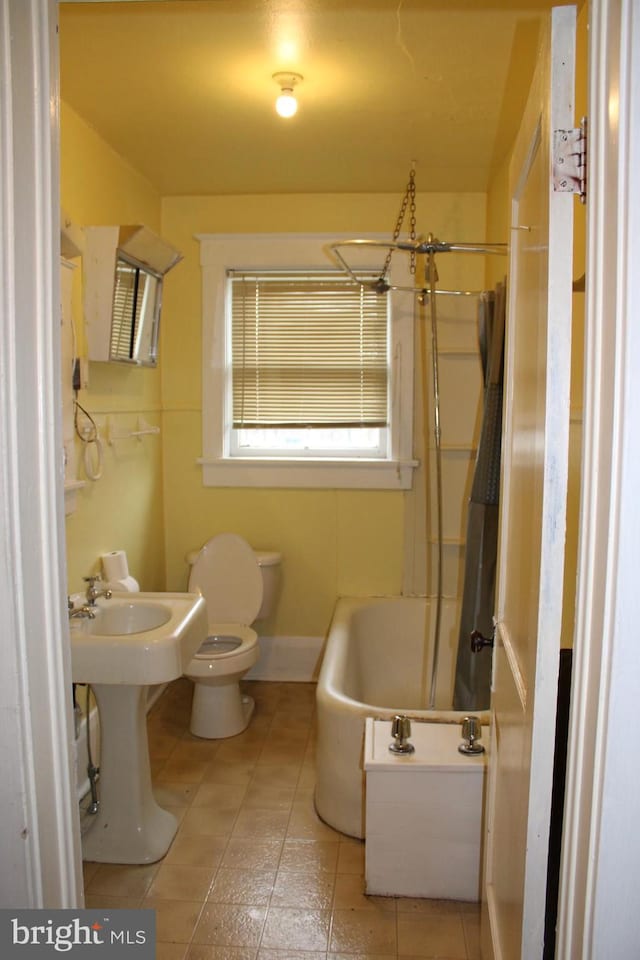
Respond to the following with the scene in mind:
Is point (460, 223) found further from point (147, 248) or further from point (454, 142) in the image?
point (147, 248)

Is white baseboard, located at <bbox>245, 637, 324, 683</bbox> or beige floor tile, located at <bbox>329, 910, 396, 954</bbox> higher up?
white baseboard, located at <bbox>245, 637, 324, 683</bbox>

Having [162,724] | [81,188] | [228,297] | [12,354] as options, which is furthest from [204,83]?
[162,724]

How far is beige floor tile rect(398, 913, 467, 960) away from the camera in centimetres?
192

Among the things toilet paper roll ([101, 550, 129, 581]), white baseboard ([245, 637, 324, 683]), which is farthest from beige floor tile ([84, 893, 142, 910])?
white baseboard ([245, 637, 324, 683])

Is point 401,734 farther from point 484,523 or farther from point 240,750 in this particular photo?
point 240,750

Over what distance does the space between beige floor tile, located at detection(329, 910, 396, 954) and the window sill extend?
6.42 ft

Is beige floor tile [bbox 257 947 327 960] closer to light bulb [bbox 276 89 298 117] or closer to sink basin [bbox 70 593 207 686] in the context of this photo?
sink basin [bbox 70 593 207 686]

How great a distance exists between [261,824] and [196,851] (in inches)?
9.8

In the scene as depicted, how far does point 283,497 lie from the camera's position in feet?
12.1

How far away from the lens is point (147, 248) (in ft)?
9.08

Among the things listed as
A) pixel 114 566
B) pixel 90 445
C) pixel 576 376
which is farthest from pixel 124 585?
pixel 576 376

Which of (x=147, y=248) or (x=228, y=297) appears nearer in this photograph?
(x=147, y=248)

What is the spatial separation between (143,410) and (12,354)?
7.92ft

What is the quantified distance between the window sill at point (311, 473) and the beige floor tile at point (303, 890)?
6.01 feet
